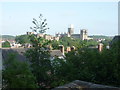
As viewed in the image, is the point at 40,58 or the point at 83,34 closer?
the point at 40,58

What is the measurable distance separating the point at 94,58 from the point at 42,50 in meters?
3.77

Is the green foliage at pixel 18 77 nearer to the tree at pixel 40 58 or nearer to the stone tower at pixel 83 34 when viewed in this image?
the tree at pixel 40 58

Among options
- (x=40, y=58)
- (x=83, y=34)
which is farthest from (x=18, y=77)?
(x=83, y=34)

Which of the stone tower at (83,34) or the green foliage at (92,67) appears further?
the stone tower at (83,34)

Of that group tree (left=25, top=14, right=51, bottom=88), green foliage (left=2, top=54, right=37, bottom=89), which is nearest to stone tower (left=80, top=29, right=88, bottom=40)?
tree (left=25, top=14, right=51, bottom=88)

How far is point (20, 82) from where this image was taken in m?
11.9

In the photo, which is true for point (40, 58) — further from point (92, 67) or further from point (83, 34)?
point (83, 34)

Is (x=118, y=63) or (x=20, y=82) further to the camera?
(x=118, y=63)

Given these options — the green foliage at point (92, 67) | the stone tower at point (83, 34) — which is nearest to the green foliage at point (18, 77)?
the green foliage at point (92, 67)

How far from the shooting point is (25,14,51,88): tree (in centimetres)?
1486

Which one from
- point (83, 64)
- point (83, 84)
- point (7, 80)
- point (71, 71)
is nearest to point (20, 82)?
Result: point (7, 80)

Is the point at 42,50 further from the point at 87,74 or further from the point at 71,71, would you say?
the point at 87,74

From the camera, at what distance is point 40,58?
15711 mm

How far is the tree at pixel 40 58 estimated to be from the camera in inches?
585
